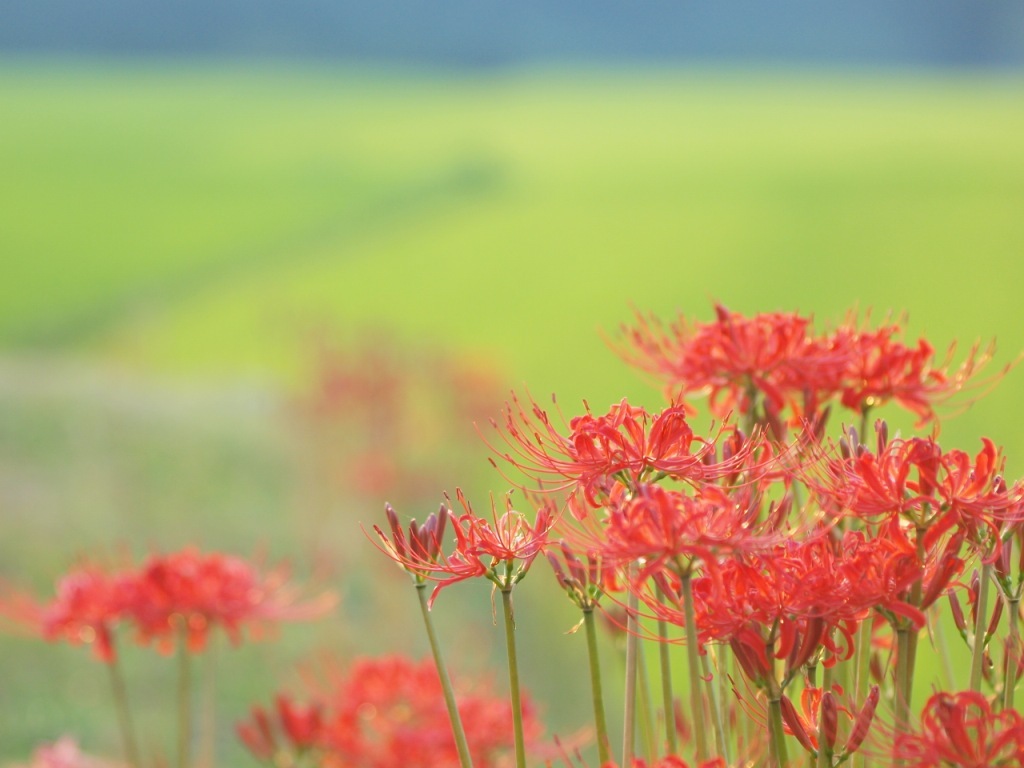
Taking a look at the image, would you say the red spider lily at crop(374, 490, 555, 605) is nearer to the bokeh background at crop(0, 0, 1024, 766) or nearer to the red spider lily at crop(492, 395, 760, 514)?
the red spider lily at crop(492, 395, 760, 514)

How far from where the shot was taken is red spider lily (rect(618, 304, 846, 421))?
53 centimetres

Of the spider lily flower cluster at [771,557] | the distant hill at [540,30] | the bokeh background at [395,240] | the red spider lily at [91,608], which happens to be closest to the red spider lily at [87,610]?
the red spider lily at [91,608]

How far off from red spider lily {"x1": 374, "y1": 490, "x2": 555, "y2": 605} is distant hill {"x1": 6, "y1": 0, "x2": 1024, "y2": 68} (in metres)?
2.22

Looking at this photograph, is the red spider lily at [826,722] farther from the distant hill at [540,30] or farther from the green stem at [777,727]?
the distant hill at [540,30]

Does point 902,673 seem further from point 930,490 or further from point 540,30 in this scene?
point 540,30

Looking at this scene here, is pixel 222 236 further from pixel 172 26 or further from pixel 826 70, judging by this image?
pixel 826 70

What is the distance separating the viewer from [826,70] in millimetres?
2719

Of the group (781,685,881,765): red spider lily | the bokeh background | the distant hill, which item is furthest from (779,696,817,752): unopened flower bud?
the distant hill

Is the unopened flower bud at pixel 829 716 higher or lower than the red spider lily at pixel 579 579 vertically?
lower

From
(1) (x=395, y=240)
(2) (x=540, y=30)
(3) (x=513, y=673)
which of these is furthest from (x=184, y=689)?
(2) (x=540, y=30)

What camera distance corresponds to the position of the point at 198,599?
0.63 meters

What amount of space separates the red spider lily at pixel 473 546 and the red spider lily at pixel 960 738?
0.45ft

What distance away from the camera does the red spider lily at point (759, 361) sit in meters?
0.53

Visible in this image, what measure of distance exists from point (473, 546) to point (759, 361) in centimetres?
18
